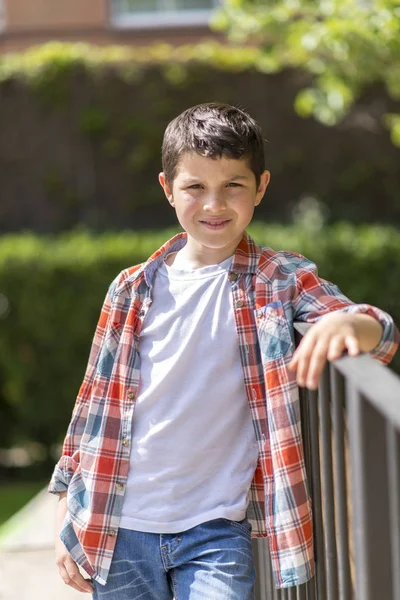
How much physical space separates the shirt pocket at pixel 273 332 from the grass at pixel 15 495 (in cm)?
447

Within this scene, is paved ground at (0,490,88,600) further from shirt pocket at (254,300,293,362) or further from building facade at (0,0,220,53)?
building facade at (0,0,220,53)

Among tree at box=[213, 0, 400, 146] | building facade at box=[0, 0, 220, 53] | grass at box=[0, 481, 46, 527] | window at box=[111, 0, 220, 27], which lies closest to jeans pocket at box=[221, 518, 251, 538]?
tree at box=[213, 0, 400, 146]

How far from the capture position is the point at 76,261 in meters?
6.64

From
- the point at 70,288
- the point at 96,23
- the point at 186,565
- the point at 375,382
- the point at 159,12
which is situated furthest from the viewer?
the point at 159,12

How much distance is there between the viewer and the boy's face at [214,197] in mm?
2023

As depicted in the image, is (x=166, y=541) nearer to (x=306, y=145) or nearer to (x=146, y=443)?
(x=146, y=443)

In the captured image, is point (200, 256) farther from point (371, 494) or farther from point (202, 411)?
point (371, 494)

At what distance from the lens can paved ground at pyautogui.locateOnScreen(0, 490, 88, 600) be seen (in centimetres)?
380

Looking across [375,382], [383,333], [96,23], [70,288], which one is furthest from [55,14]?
[375,382]

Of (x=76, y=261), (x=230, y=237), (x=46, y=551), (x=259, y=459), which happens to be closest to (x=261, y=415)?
(x=259, y=459)

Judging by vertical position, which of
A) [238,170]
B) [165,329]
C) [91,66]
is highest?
[91,66]

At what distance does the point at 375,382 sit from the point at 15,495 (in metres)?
5.90

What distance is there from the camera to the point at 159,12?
37.7ft

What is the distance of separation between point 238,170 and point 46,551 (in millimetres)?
2799
